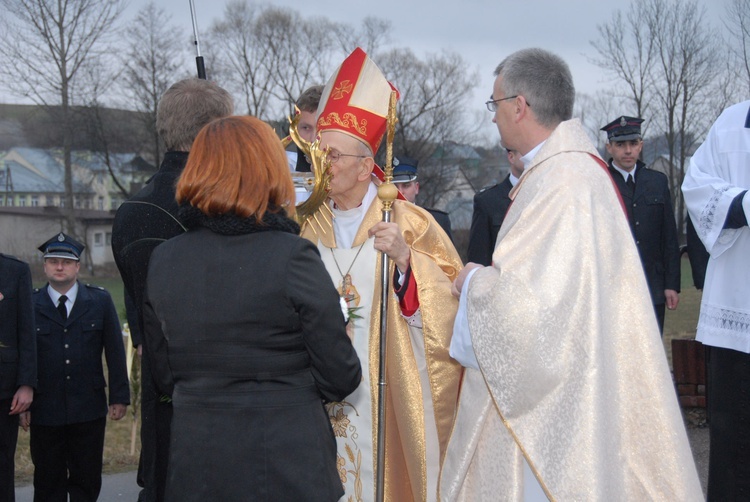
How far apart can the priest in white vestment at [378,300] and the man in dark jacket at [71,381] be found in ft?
7.27

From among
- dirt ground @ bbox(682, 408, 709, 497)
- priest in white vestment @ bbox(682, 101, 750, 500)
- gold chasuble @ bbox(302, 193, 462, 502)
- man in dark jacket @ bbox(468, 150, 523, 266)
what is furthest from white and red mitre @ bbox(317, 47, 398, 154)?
dirt ground @ bbox(682, 408, 709, 497)

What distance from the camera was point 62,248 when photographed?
18.2 ft

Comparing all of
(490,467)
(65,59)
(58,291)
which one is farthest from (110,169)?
(490,467)

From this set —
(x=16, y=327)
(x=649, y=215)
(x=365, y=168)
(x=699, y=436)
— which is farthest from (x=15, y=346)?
(x=699, y=436)

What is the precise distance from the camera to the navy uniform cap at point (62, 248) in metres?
5.53

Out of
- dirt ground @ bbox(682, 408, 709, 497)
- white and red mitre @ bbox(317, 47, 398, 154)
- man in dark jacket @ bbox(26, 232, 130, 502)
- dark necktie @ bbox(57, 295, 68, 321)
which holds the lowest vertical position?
dirt ground @ bbox(682, 408, 709, 497)

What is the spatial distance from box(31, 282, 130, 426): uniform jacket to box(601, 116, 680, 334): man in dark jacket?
3.87m

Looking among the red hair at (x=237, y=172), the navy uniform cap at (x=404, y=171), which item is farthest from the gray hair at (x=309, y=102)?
the red hair at (x=237, y=172)

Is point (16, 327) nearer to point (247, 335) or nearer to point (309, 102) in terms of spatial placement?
point (309, 102)

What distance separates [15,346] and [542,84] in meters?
3.55

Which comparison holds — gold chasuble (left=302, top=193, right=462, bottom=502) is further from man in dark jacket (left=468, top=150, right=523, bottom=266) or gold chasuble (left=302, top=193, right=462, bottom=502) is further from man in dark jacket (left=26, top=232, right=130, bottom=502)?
man in dark jacket (left=468, top=150, right=523, bottom=266)

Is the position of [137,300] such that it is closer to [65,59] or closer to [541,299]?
[541,299]

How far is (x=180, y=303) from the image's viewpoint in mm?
2479

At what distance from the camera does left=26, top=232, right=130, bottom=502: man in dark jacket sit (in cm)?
521
